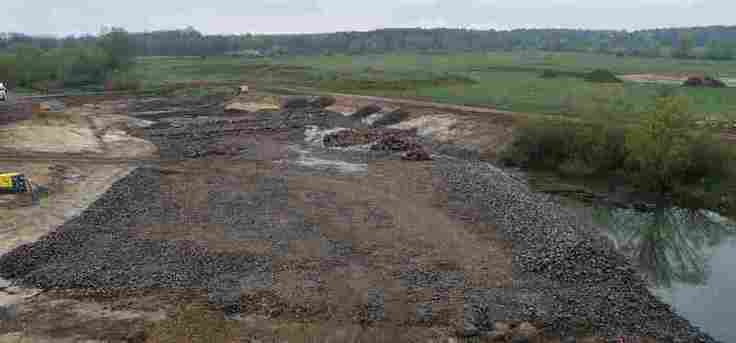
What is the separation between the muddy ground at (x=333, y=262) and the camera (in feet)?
59.9

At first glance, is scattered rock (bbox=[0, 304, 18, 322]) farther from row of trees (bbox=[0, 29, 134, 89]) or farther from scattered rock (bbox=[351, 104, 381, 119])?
row of trees (bbox=[0, 29, 134, 89])

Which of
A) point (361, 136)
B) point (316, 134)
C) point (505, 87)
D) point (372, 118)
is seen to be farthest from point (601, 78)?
point (316, 134)

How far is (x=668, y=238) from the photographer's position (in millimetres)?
27719

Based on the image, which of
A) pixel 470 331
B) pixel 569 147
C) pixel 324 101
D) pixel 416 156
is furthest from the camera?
pixel 324 101

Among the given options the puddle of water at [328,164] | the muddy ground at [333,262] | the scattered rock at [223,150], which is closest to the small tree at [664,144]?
the muddy ground at [333,262]

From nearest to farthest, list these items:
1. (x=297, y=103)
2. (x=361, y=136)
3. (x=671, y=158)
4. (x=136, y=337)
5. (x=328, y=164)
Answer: (x=136, y=337)
(x=671, y=158)
(x=328, y=164)
(x=361, y=136)
(x=297, y=103)

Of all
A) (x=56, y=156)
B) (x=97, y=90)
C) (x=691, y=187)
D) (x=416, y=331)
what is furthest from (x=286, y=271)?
(x=97, y=90)

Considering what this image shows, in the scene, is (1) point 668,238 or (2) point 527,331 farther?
(1) point 668,238

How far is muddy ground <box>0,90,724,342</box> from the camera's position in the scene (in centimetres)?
1825

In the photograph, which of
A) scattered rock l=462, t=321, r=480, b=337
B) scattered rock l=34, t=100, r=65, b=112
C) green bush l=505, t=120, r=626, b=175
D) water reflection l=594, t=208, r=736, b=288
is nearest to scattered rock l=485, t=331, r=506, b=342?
scattered rock l=462, t=321, r=480, b=337

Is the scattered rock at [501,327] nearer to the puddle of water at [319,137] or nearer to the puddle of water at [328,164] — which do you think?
the puddle of water at [328,164]

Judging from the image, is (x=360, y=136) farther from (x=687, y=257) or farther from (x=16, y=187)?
(x=687, y=257)

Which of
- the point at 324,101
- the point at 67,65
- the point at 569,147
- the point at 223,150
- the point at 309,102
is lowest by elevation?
the point at 223,150

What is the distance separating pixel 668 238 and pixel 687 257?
7.45 ft
